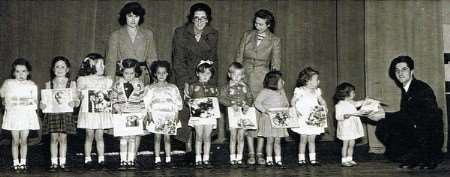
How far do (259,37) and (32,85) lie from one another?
2.24 m

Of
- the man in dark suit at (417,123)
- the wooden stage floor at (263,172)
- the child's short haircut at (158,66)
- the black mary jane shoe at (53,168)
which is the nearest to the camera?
the wooden stage floor at (263,172)

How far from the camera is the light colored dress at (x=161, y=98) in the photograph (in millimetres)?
5004

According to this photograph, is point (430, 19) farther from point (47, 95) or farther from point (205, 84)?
point (47, 95)

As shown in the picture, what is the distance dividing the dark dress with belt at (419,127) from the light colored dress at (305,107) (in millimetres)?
903

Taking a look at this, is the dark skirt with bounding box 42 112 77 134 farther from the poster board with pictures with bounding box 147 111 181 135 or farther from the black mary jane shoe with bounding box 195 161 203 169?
the black mary jane shoe with bounding box 195 161 203 169

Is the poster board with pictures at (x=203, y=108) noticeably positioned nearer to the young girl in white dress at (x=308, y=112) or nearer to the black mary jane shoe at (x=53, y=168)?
the young girl in white dress at (x=308, y=112)

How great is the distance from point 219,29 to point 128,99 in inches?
85.4

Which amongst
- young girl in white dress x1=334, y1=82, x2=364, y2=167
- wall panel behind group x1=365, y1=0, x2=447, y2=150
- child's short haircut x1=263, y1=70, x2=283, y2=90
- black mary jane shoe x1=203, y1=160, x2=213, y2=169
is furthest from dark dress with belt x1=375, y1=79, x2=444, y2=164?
black mary jane shoe x1=203, y1=160, x2=213, y2=169

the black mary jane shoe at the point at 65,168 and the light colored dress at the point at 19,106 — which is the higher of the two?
the light colored dress at the point at 19,106

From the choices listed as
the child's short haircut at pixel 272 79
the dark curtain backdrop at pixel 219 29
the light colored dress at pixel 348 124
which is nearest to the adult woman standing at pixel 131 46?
the child's short haircut at pixel 272 79

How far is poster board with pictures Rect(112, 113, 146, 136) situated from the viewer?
492cm

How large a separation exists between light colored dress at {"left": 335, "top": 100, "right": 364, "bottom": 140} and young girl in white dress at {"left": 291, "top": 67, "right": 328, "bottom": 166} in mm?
166

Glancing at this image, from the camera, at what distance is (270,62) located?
5.80 m

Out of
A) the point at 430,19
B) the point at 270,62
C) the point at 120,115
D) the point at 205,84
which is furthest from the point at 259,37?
the point at 430,19
